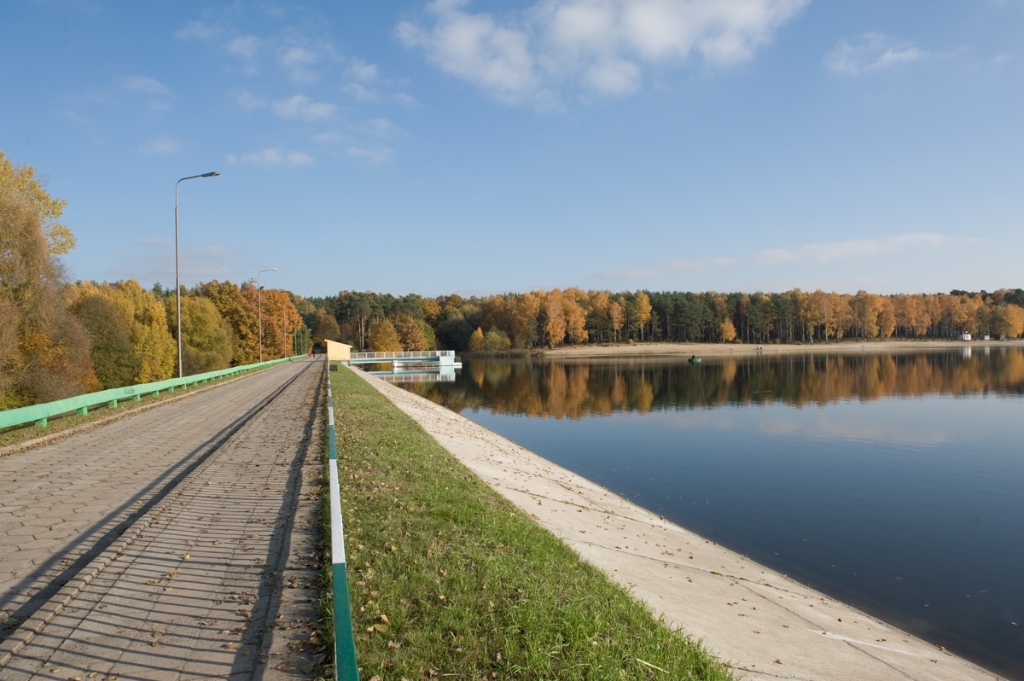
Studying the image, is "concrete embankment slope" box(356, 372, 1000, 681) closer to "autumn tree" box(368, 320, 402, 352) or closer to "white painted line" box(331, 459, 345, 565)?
"white painted line" box(331, 459, 345, 565)

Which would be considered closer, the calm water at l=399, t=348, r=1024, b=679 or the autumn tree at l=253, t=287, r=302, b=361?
the calm water at l=399, t=348, r=1024, b=679

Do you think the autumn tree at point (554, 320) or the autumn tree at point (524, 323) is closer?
the autumn tree at point (554, 320)

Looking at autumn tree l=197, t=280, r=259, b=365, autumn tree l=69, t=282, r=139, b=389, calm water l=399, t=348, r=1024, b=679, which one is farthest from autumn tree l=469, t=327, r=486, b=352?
calm water l=399, t=348, r=1024, b=679

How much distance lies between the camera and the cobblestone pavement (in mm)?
4660

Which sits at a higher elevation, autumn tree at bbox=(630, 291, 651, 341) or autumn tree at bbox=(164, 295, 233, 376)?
autumn tree at bbox=(630, 291, 651, 341)

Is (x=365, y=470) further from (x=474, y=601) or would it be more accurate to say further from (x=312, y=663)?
(x=312, y=663)

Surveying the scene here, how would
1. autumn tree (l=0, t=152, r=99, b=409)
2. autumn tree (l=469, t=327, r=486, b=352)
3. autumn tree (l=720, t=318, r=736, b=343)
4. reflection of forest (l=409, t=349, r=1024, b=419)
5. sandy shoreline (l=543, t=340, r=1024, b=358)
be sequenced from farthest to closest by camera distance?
autumn tree (l=720, t=318, r=736, b=343), autumn tree (l=469, t=327, r=486, b=352), sandy shoreline (l=543, t=340, r=1024, b=358), reflection of forest (l=409, t=349, r=1024, b=419), autumn tree (l=0, t=152, r=99, b=409)

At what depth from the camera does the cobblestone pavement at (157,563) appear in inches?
183

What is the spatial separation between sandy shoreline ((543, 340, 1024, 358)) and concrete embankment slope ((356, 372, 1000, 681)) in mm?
116459

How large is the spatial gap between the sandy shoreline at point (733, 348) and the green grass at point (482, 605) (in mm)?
122111

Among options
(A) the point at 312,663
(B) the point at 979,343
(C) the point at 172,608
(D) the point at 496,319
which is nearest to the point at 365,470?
(C) the point at 172,608

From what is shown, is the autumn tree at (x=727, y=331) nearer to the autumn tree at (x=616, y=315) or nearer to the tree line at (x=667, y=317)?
the tree line at (x=667, y=317)

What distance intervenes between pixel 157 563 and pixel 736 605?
7.22 meters

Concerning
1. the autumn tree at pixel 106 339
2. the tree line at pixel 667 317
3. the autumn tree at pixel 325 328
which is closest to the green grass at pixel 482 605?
the autumn tree at pixel 106 339
